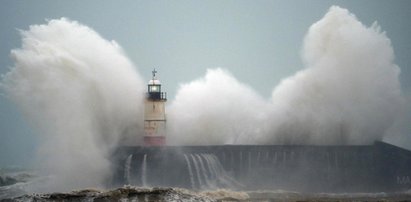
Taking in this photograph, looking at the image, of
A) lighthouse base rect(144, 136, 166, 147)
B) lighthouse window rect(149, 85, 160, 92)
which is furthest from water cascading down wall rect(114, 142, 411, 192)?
lighthouse window rect(149, 85, 160, 92)

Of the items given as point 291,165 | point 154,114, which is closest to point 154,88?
point 154,114

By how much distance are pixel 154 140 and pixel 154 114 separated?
183 cm

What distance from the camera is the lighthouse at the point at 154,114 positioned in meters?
54.1

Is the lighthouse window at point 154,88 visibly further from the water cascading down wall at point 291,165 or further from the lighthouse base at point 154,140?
the water cascading down wall at point 291,165

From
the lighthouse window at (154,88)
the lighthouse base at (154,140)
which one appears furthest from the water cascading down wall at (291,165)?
the lighthouse window at (154,88)

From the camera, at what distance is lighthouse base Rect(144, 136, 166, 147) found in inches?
2105

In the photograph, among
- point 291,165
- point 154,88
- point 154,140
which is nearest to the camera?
point 291,165

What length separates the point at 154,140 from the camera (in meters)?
53.7

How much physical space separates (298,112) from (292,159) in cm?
660

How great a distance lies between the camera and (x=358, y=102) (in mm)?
58312

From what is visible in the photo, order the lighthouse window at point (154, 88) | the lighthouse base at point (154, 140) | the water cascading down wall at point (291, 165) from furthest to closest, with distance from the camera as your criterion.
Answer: the lighthouse window at point (154, 88) < the lighthouse base at point (154, 140) < the water cascading down wall at point (291, 165)

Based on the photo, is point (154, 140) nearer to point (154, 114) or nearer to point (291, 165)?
point (154, 114)

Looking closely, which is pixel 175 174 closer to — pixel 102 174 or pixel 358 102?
pixel 102 174

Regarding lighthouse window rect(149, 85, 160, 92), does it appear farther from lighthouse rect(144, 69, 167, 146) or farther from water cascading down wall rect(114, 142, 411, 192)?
water cascading down wall rect(114, 142, 411, 192)
